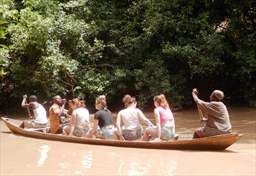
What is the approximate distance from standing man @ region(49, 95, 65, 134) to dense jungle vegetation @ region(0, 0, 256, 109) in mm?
5818

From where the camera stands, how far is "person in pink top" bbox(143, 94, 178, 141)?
33.5ft

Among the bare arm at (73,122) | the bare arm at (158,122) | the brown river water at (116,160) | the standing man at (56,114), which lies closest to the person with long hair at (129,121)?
the bare arm at (158,122)

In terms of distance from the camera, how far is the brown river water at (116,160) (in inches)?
332

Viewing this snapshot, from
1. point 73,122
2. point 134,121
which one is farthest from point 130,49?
point 134,121

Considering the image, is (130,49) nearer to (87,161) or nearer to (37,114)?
(37,114)

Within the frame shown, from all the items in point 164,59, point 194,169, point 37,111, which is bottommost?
point 194,169

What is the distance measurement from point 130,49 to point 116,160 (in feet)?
33.8

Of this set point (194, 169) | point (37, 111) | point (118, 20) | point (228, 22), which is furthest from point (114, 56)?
point (194, 169)

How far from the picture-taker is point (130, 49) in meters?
19.3

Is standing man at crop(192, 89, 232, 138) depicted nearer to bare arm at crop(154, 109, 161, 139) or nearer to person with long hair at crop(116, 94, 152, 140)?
bare arm at crop(154, 109, 161, 139)

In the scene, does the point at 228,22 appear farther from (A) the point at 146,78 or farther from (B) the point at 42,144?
(B) the point at 42,144

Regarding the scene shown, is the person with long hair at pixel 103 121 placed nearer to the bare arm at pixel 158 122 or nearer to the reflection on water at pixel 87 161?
the reflection on water at pixel 87 161

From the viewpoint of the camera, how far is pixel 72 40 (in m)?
18.9

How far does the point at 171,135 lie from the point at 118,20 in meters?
10.0
